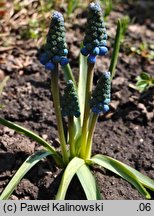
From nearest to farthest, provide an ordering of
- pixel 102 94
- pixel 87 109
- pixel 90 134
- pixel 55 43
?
pixel 55 43
pixel 102 94
pixel 87 109
pixel 90 134

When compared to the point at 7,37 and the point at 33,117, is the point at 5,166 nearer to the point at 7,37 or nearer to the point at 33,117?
the point at 33,117

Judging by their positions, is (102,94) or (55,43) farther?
(102,94)

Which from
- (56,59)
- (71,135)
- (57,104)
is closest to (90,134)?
(71,135)

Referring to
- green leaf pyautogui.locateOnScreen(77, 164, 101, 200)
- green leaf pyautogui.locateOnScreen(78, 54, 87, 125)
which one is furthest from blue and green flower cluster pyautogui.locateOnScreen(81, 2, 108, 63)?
green leaf pyautogui.locateOnScreen(77, 164, 101, 200)

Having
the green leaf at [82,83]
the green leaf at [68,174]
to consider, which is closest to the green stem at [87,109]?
the green leaf at [68,174]

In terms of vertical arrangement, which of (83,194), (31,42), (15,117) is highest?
(31,42)

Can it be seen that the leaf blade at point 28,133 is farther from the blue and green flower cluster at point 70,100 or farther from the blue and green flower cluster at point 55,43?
the blue and green flower cluster at point 55,43

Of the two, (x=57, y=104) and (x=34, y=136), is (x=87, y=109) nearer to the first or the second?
(x=57, y=104)

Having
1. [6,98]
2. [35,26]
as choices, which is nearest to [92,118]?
[6,98]
